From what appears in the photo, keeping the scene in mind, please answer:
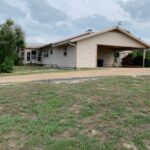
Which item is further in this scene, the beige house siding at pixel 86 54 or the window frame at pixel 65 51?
the window frame at pixel 65 51

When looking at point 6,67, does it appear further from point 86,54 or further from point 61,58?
point 86,54

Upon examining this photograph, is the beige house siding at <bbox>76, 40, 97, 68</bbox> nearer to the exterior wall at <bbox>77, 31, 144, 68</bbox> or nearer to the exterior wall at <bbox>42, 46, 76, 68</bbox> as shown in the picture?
the exterior wall at <bbox>77, 31, 144, 68</bbox>

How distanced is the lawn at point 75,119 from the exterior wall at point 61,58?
47.5ft

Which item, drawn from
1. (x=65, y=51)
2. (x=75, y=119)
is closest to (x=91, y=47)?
(x=65, y=51)

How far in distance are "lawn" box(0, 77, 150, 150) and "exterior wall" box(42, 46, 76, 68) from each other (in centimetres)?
1449

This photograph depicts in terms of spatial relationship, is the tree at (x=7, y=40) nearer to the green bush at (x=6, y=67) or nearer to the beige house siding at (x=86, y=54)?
the green bush at (x=6, y=67)

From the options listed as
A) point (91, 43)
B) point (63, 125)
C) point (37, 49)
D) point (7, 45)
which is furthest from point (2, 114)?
point (37, 49)

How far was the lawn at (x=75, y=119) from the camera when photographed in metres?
4.96

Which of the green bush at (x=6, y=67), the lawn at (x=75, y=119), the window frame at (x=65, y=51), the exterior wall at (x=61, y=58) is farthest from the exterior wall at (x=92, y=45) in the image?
the lawn at (x=75, y=119)

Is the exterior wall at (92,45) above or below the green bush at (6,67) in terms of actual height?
above

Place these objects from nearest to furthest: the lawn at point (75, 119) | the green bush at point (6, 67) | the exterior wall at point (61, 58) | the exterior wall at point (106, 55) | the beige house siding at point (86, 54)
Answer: the lawn at point (75, 119) → the green bush at point (6, 67) → the beige house siding at point (86, 54) → the exterior wall at point (61, 58) → the exterior wall at point (106, 55)

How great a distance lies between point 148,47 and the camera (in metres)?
25.8

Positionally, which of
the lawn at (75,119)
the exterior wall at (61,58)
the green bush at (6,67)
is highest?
the exterior wall at (61,58)

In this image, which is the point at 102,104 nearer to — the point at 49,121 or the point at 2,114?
the point at 49,121
